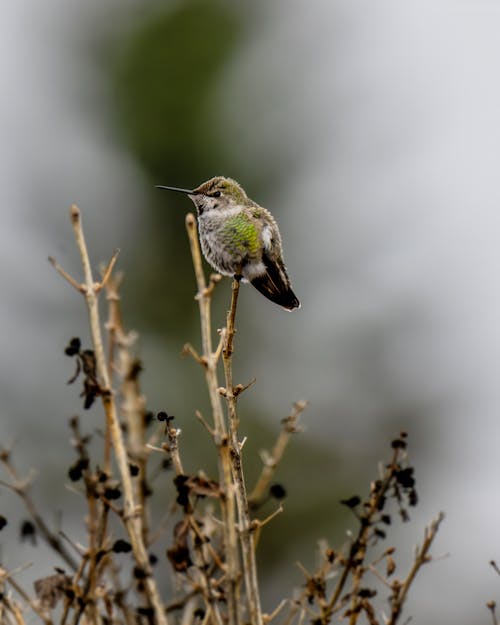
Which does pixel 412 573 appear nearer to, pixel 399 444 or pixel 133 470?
pixel 399 444

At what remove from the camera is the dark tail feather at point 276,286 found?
17.1 feet

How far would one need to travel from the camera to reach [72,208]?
8.45ft

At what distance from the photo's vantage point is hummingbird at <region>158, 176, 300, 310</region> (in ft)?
17.3

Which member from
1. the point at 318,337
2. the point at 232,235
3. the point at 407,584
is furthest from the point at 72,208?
the point at 318,337

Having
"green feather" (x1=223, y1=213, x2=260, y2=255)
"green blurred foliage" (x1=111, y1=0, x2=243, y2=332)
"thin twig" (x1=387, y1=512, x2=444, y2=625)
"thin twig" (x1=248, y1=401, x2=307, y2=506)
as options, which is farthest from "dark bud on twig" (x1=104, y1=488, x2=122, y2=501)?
"green blurred foliage" (x1=111, y1=0, x2=243, y2=332)

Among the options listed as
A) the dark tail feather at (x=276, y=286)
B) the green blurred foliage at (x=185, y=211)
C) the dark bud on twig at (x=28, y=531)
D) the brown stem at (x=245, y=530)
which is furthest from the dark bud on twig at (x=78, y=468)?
the green blurred foliage at (x=185, y=211)

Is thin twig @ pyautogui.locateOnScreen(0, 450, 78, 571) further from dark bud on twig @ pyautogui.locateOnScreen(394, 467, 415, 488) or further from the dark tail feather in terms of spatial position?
the dark tail feather

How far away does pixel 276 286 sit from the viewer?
5.25 m

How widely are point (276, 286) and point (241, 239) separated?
1.16 ft

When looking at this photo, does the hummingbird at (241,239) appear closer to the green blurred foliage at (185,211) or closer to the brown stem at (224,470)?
the brown stem at (224,470)

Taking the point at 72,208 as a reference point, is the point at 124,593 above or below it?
below

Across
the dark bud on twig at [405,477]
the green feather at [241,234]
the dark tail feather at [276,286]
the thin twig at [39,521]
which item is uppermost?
the green feather at [241,234]

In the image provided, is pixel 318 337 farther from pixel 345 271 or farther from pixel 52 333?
pixel 52 333

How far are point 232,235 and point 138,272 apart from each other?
54.4ft
